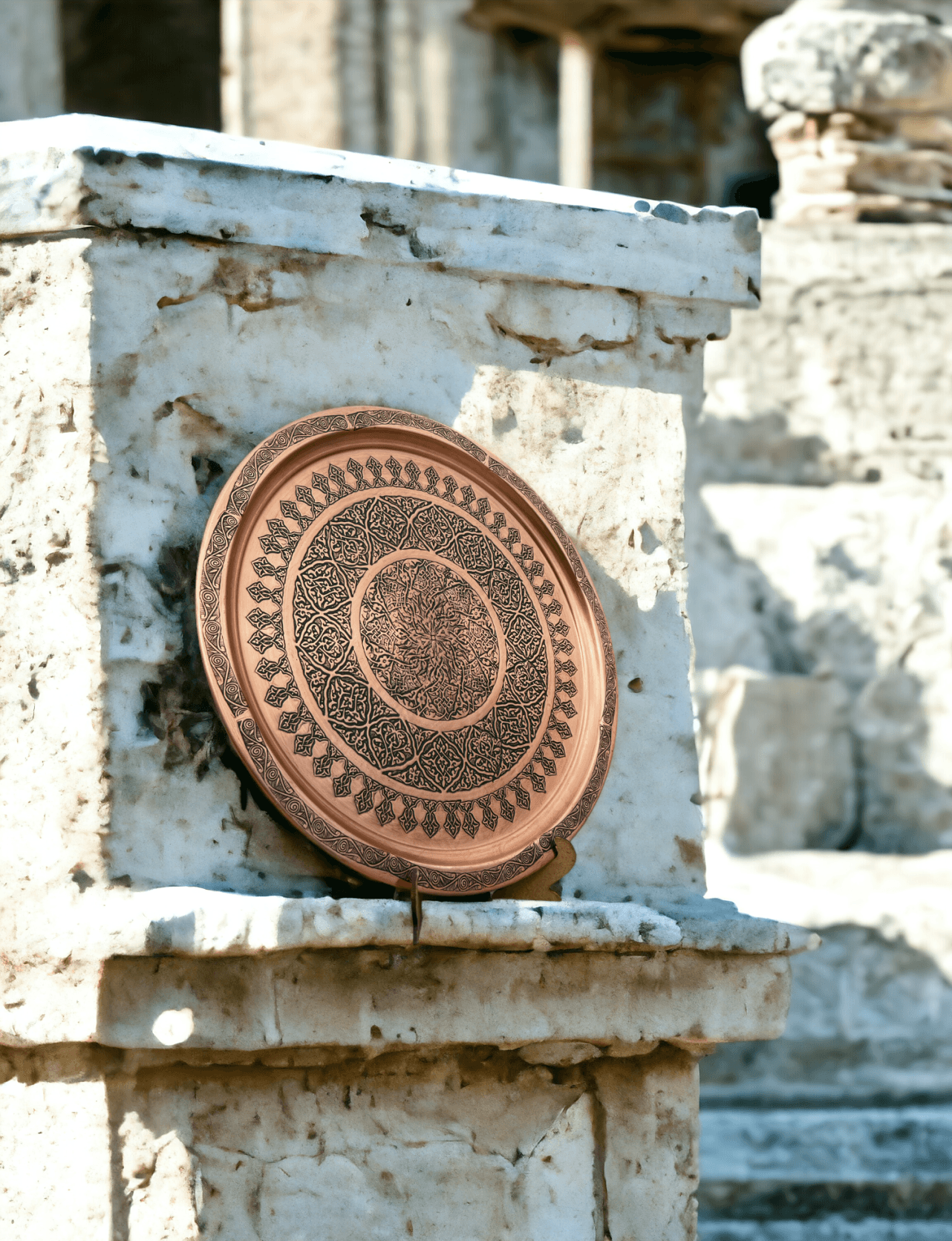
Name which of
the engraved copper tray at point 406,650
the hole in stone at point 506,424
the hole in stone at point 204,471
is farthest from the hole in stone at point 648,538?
the hole in stone at point 204,471

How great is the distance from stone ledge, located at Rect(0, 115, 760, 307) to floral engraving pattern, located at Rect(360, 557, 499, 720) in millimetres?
542

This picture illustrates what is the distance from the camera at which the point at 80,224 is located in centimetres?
267

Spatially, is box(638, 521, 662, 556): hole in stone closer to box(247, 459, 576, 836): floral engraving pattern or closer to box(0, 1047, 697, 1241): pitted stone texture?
box(247, 459, 576, 836): floral engraving pattern

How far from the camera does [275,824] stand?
106 inches

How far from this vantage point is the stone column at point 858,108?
6.80 meters

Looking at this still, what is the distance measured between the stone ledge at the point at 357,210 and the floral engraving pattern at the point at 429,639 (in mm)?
542

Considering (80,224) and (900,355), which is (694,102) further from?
(80,224)

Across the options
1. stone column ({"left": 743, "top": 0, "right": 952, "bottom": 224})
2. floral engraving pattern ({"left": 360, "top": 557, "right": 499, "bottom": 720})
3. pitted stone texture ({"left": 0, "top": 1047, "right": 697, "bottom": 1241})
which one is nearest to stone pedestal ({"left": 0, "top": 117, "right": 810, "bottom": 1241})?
pitted stone texture ({"left": 0, "top": 1047, "right": 697, "bottom": 1241})

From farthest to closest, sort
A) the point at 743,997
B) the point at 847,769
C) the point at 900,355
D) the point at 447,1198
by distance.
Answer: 1. the point at 900,355
2. the point at 847,769
3. the point at 743,997
4. the point at 447,1198

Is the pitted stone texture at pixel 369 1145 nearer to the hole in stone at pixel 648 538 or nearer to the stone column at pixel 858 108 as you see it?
the hole in stone at pixel 648 538

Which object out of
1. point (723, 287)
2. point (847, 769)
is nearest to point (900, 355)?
point (847, 769)

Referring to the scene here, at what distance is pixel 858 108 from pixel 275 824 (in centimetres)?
498

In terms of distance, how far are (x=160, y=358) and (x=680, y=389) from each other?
39.3 inches

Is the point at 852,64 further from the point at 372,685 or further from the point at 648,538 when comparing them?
the point at 372,685
